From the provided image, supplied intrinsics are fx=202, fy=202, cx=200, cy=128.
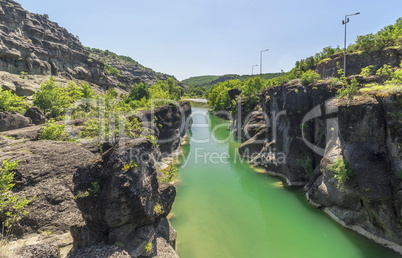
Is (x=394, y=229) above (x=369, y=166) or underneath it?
underneath

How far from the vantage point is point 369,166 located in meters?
12.3

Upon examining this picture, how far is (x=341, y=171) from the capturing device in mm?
13031

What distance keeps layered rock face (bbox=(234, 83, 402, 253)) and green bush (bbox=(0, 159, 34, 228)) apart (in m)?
17.3

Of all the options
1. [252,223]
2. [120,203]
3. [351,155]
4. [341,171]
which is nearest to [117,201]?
[120,203]

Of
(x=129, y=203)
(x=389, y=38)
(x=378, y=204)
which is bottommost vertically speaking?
(x=378, y=204)

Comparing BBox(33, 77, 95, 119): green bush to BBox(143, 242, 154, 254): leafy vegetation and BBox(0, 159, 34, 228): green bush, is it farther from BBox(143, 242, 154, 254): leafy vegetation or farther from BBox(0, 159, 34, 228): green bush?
BBox(143, 242, 154, 254): leafy vegetation

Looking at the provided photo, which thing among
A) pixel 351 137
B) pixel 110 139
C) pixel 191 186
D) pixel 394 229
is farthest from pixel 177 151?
pixel 394 229

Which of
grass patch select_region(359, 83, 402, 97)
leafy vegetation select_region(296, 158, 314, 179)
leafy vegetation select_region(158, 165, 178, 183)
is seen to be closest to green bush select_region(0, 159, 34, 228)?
leafy vegetation select_region(158, 165, 178, 183)

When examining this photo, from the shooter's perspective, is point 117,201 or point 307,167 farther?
point 307,167

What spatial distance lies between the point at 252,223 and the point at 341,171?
686 centimetres

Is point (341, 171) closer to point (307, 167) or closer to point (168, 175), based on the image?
point (307, 167)

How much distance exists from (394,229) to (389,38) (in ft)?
127

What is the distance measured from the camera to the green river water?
11.8 metres

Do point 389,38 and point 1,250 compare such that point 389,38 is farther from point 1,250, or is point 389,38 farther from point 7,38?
point 7,38
